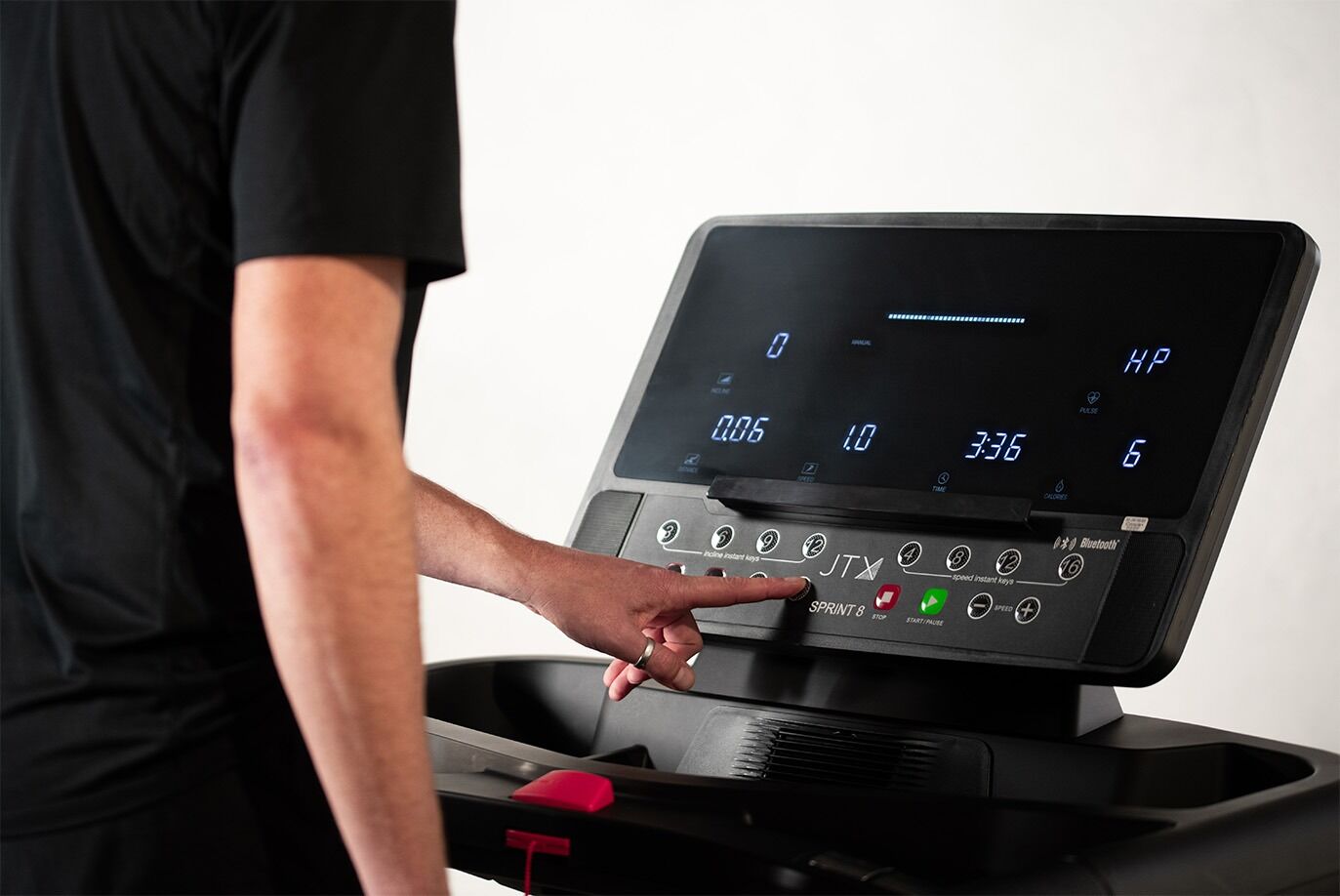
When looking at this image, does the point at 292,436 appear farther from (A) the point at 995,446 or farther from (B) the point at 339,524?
(A) the point at 995,446

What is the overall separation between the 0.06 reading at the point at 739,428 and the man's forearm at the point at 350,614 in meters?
0.55

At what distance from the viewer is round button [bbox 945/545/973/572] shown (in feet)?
3.93

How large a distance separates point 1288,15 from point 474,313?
A: 1.64 meters

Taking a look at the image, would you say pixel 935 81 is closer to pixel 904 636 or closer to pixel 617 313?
pixel 617 313

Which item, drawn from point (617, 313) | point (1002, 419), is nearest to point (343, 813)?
point (1002, 419)

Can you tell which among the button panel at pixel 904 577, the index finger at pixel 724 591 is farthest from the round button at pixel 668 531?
the index finger at pixel 724 591

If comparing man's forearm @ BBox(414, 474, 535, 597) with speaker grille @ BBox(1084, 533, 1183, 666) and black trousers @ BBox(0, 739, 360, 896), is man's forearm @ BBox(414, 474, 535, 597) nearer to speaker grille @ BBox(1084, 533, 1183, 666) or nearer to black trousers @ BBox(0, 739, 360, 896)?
black trousers @ BBox(0, 739, 360, 896)

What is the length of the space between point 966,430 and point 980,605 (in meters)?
0.16

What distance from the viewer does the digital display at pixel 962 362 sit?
1.19m

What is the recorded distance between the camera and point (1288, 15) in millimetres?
2191

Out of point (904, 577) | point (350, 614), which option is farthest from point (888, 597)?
point (350, 614)

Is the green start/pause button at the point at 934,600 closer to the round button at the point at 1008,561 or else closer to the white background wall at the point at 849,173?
the round button at the point at 1008,561

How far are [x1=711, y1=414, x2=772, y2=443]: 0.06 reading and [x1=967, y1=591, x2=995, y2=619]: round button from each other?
10.1 inches

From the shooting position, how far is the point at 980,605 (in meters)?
1.17
